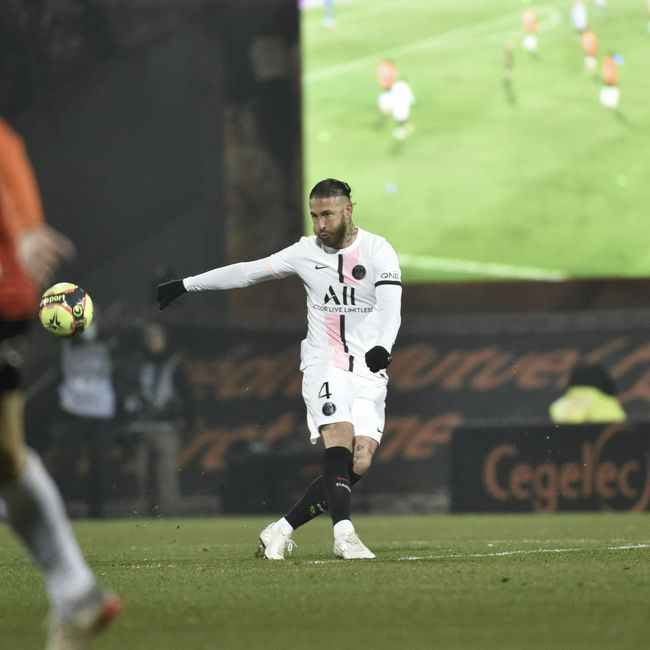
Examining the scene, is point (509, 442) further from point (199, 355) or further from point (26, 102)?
point (26, 102)

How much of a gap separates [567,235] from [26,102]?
7.13 meters

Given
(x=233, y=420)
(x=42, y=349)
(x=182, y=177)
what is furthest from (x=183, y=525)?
(x=182, y=177)

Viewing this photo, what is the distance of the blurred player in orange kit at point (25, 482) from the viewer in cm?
418

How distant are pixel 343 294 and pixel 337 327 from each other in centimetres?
17

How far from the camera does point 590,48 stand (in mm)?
16734

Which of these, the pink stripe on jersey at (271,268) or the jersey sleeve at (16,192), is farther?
the pink stripe on jersey at (271,268)

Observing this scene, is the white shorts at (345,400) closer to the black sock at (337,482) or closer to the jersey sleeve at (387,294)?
the black sock at (337,482)

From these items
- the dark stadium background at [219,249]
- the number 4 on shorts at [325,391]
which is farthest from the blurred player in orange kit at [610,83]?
the number 4 on shorts at [325,391]

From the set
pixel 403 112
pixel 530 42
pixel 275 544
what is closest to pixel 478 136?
pixel 403 112

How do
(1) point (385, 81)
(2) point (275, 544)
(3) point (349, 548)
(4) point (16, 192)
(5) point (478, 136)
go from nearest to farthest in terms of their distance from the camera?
(4) point (16, 192) → (3) point (349, 548) → (2) point (275, 544) → (5) point (478, 136) → (1) point (385, 81)

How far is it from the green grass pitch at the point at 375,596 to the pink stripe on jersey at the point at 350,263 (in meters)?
1.37

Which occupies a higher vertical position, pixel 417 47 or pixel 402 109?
pixel 417 47

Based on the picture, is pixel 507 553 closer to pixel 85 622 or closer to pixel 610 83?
pixel 85 622

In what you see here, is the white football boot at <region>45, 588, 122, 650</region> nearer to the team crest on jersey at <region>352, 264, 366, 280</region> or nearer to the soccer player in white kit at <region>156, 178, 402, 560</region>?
the soccer player in white kit at <region>156, 178, 402, 560</region>
